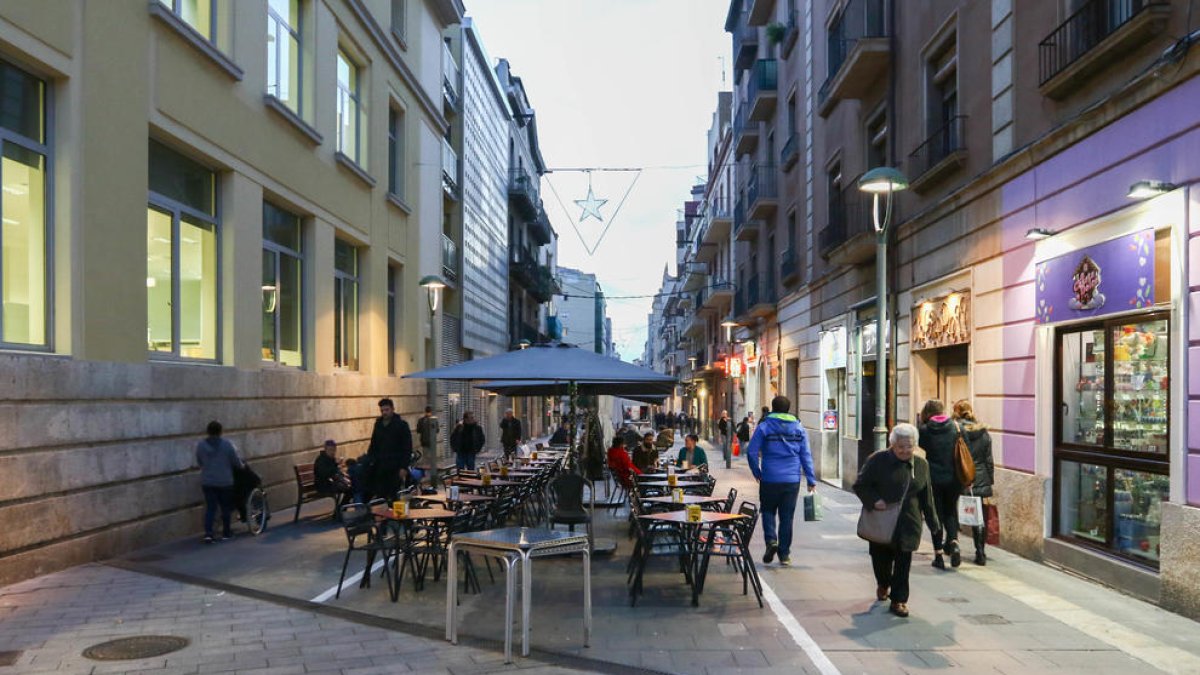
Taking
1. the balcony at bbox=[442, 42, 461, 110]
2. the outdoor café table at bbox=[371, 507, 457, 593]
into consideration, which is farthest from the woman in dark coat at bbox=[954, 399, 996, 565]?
the balcony at bbox=[442, 42, 461, 110]

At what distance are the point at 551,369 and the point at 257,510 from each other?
4.88m

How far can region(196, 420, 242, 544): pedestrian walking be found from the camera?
33.9 ft

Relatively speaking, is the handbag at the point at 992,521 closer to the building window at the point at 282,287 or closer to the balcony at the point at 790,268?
the building window at the point at 282,287

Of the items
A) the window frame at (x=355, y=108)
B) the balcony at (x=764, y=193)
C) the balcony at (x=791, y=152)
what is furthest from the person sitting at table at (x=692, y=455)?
the balcony at (x=764, y=193)

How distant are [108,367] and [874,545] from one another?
7706 mm

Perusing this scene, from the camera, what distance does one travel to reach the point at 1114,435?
8297 millimetres

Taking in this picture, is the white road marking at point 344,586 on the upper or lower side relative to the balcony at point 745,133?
lower

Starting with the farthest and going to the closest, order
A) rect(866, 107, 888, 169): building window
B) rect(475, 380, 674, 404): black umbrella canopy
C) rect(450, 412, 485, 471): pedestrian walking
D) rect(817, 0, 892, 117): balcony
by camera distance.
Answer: rect(450, 412, 485, 471): pedestrian walking
rect(866, 107, 888, 169): building window
rect(817, 0, 892, 117): balcony
rect(475, 380, 674, 404): black umbrella canopy

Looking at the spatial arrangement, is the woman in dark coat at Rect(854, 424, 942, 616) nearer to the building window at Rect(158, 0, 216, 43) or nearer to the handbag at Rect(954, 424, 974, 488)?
the handbag at Rect(954, 424, 974, 488)

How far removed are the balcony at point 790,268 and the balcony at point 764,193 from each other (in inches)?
81.7

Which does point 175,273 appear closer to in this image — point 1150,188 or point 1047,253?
Answer: point 1047,253

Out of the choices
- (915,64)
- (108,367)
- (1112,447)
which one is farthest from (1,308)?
(915,64)

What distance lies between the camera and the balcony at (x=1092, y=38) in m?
7.34

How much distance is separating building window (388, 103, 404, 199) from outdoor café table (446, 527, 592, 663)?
51.8 ft
